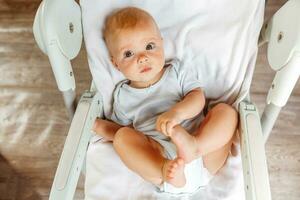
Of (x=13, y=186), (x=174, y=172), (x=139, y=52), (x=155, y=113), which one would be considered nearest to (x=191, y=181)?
(x=174, y=172)

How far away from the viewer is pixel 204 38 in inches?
41.0

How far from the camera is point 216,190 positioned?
96 cm

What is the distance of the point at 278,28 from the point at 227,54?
163 mm

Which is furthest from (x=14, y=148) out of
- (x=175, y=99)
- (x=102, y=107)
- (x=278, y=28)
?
(x=278, y=28)

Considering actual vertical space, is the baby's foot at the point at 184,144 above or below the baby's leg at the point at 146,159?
above

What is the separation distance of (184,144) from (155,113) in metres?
0.18

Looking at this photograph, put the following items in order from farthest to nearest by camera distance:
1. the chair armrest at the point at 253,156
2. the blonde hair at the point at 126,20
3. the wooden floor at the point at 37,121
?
the wooden floor at the point at 37,121
the blonde hair at the point at 126,20
the chair armrest at the point at 253,156

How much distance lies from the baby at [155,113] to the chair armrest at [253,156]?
0.03m

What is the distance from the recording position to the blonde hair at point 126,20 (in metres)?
0.94

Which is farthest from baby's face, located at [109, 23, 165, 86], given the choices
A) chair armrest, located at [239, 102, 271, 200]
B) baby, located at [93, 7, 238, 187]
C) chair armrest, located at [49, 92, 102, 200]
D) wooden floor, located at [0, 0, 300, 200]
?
wooden floor, located at [0, 0, 300, 200]

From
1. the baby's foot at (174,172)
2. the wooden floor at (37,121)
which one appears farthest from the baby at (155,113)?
the wooden floor at (37,121)

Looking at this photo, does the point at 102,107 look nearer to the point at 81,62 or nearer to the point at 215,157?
the point at 215,157

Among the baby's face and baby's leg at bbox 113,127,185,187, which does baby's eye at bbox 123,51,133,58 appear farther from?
baby's leg at bbox 113,127,185,187

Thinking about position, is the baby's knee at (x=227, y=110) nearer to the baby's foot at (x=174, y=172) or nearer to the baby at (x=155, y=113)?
the baby at (x=155, y=113)
